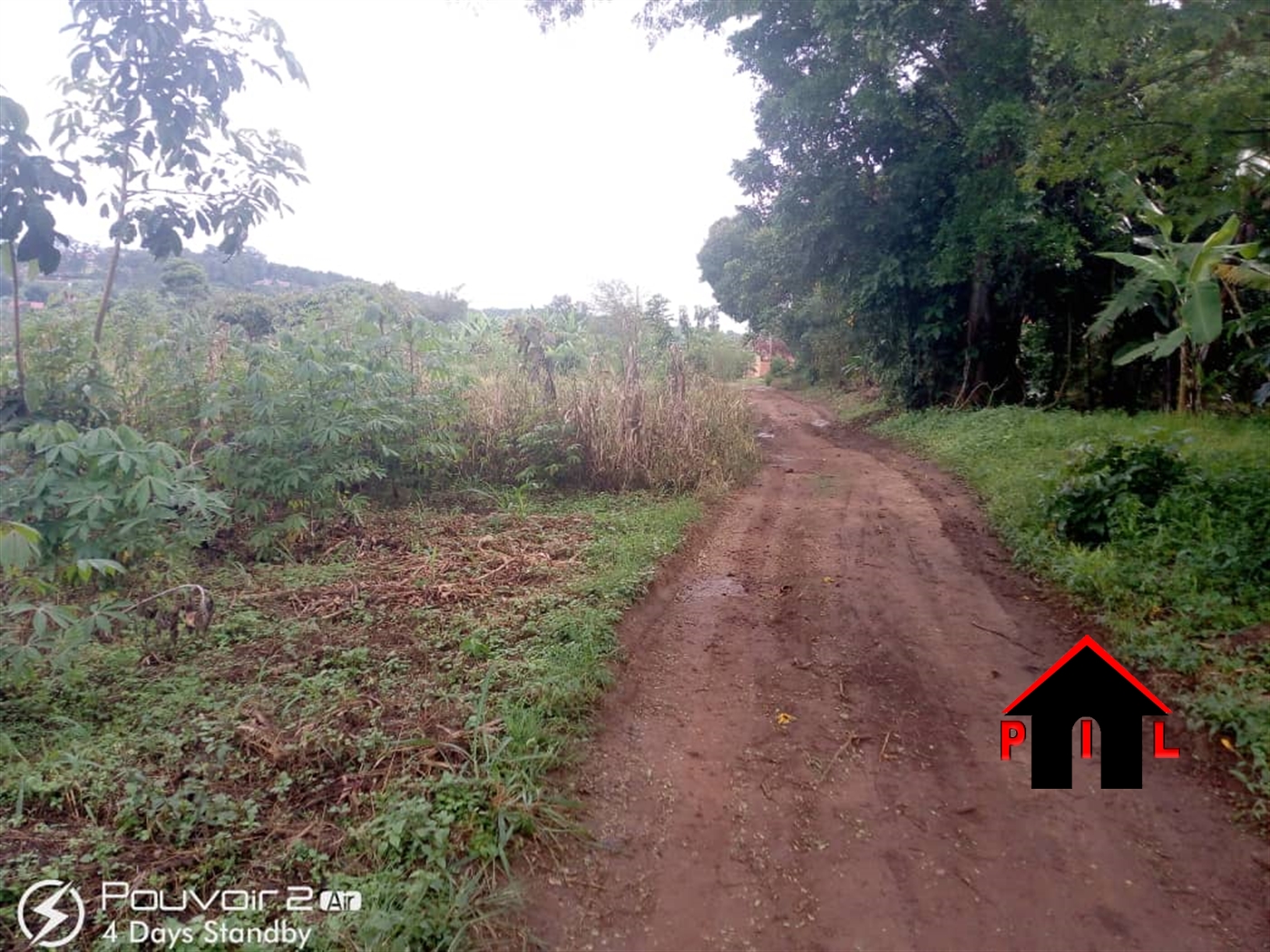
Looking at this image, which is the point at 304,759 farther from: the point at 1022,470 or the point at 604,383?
the point at 1022,470

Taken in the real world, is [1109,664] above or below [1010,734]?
above

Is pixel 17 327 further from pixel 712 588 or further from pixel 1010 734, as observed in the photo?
pixel 1010 734

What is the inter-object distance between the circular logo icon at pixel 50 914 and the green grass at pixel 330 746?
48mm

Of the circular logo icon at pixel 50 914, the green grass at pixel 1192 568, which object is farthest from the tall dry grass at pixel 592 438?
the circular logo icon at pixel 50 914

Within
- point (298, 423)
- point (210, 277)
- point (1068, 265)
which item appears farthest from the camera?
point (210, 277)

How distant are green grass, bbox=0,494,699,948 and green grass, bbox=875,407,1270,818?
113 inches

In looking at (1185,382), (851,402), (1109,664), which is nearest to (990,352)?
(1185,382)

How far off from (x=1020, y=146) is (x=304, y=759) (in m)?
11.0

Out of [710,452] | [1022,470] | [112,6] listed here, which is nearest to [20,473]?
[112,6]

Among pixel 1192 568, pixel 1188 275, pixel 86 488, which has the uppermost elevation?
pixel 1188 275

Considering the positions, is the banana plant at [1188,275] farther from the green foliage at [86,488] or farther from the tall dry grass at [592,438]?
the green foliage at [86,488]

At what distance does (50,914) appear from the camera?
232cm

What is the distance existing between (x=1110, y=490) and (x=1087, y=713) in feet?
9.94

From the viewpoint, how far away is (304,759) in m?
3.09
